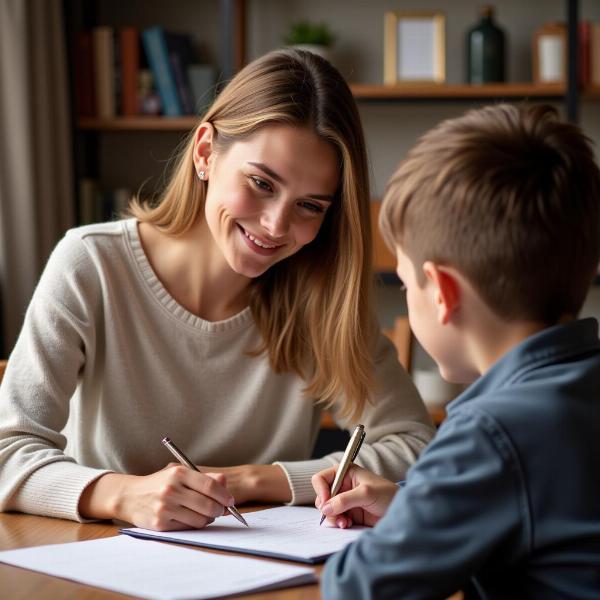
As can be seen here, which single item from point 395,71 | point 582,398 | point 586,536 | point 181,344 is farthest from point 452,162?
point 395,71

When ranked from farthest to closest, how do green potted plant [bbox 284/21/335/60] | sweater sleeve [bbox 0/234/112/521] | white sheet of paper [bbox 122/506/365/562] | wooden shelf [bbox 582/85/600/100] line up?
green potted plant [bbox 284/21/335/60]
wooden shelf [bbox 582/85/600/100]
sweater sleeve [bbox 0/234/112/521]
white sheet of paper [bbox 122/506/365/562]

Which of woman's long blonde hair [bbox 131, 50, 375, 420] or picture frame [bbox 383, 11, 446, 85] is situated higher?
picture frame [bbox 383, 11, 446, 85]

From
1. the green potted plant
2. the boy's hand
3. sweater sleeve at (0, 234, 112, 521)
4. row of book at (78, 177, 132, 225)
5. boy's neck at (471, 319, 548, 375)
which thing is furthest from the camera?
row of book at (78, 177, 132, 225)

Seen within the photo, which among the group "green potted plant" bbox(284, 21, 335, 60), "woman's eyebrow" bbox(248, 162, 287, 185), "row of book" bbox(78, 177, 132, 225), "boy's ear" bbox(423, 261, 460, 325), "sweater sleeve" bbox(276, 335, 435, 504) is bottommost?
"sweater sleeve" bbox(276, 335, 435, 504)

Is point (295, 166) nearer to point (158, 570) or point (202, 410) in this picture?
point (202, 410)

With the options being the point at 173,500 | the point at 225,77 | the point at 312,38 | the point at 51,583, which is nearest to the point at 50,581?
the point at 51,583

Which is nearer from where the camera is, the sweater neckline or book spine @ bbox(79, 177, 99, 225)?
the sweater neckline

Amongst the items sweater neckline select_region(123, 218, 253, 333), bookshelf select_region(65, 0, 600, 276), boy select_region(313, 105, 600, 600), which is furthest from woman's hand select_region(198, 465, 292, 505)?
bookshelf select_region(65, 0, 600, 276)

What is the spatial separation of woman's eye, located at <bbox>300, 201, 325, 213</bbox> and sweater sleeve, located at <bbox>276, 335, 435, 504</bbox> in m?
0.29

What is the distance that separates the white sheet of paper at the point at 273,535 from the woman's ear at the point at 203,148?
61 centimetres

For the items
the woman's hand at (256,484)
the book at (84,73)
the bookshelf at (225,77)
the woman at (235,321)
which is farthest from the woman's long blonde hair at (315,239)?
the book at (84,73)

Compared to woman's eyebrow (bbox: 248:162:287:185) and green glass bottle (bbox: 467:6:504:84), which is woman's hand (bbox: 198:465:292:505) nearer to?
woman's eyebrow (bbox: 248:162:287:185)

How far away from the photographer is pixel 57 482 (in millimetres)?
1306

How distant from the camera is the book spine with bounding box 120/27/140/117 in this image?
359 cm
